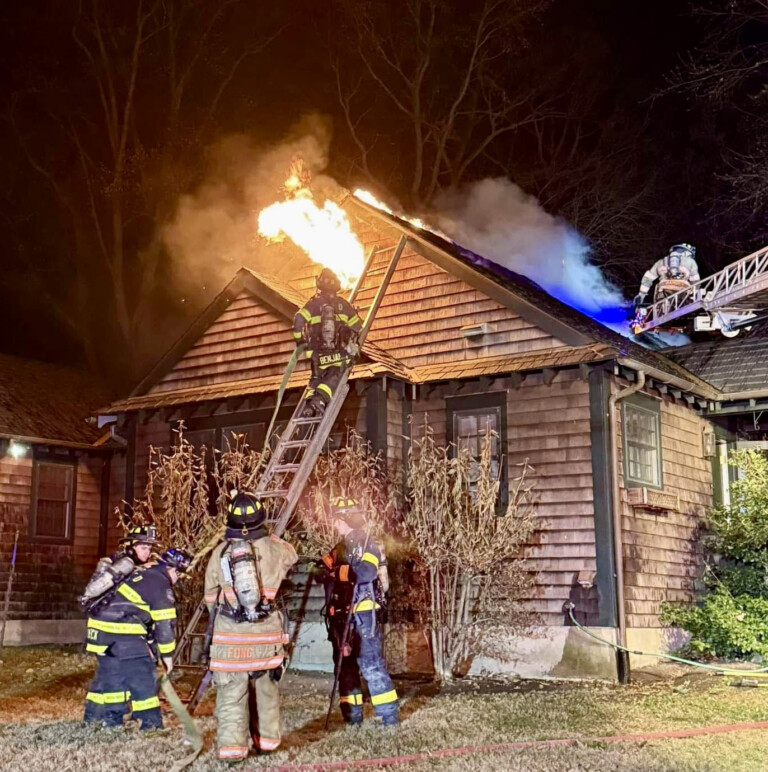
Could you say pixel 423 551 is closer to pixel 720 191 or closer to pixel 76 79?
pixel 720 191

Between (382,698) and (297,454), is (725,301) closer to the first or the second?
(297,454)

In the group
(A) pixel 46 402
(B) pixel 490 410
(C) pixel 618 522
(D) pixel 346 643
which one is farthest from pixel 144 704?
(A) pixel 46 402

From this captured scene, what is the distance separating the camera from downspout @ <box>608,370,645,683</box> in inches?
508

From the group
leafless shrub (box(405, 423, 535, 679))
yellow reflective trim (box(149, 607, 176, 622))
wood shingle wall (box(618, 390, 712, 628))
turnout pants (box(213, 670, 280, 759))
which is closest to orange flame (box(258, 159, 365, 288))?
leafless shrub (box(405, 423, 535, 679))

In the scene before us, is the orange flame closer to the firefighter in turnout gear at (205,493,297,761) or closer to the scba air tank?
the firefighter in turnout gear at (205,493,297,761)

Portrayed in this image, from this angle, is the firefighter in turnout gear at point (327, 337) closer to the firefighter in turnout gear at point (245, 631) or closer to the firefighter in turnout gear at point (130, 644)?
the firefighter in turnout gear at point (130, 644)

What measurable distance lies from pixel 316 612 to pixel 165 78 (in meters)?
20.3

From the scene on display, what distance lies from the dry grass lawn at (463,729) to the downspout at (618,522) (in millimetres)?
762

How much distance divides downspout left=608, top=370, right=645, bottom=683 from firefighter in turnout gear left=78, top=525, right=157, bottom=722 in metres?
6.62

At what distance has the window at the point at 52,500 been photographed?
18.3 metres

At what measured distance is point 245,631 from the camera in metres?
7.68

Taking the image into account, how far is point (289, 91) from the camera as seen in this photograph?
30922 mm

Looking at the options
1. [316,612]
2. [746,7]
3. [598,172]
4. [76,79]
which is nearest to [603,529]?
[316,612]

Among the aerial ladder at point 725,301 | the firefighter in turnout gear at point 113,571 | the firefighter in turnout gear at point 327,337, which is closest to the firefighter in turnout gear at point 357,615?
the firefighter in turnout gear at point 113,571
